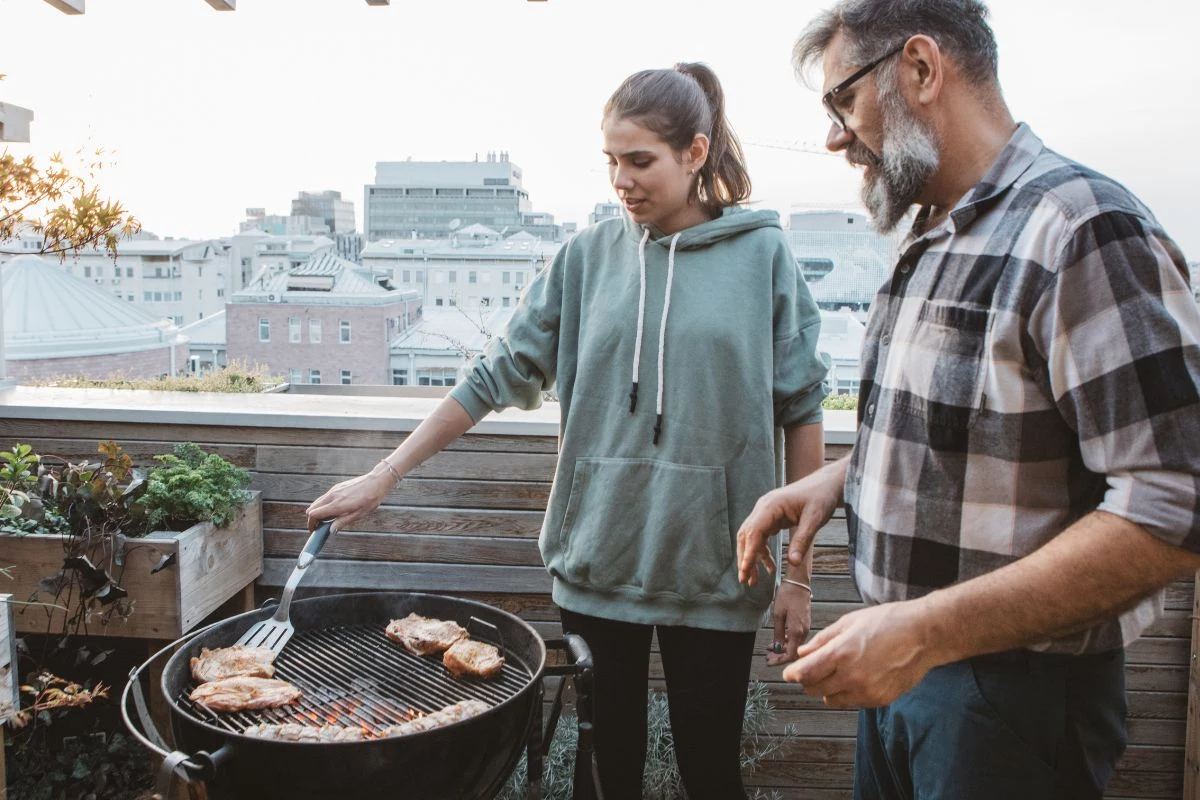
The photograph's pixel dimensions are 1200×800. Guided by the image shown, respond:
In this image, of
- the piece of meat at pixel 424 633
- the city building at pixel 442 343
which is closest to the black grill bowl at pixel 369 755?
the piece of meat at pixel 424 633

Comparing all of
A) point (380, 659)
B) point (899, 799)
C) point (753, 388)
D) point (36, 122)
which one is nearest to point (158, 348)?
point (36, 122)

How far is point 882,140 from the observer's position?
1156mm

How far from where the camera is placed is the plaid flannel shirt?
0.84 meters

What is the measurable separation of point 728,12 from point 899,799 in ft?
8.86

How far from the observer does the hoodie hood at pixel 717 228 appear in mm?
1689

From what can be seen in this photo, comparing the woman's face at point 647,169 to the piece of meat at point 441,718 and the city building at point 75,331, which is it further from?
the city building at point 75,331

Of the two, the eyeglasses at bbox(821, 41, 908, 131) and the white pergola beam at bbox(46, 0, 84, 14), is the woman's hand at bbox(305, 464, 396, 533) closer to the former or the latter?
the eyeglasses at bbox(821, 41, 908, 131)

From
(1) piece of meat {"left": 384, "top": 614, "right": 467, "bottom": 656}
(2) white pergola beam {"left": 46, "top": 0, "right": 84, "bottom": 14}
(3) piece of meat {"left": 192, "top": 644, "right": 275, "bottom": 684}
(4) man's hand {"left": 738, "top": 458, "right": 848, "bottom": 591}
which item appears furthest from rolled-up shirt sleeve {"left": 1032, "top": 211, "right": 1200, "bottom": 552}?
(2) white pergola beam {"left": 46, "top": 0, "right": 84, "bottom": 14}

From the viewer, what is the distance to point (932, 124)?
3.61ft

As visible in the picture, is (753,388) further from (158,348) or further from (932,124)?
(158,348)

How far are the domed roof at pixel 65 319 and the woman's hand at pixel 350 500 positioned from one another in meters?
2.24

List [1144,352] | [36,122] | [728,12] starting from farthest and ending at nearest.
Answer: [728,12]
[36,122]
[1144,352]

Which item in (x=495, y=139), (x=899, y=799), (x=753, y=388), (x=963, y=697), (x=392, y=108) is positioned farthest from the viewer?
(x=392, y=108)

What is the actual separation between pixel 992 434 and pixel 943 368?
0.09 meters
